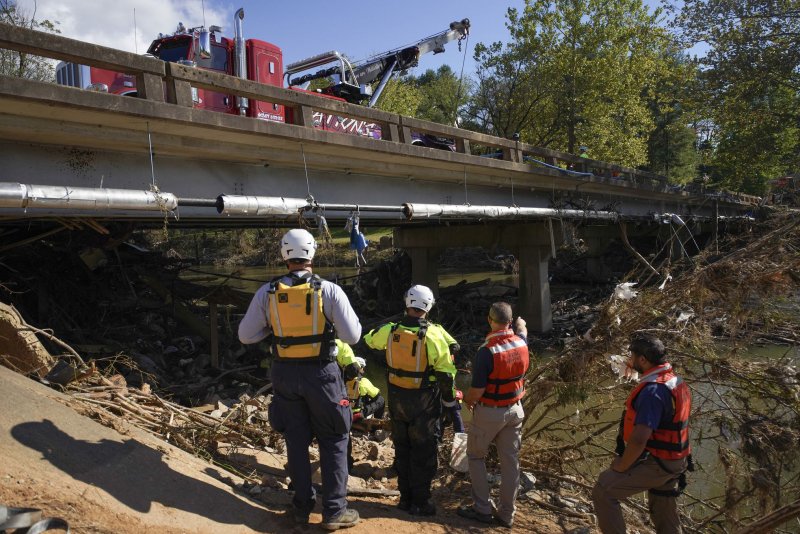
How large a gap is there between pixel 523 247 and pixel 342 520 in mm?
13238

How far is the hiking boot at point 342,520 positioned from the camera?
420cm

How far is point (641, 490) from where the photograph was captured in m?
4.40

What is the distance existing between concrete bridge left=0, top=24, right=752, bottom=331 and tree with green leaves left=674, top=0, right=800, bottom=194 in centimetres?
1274

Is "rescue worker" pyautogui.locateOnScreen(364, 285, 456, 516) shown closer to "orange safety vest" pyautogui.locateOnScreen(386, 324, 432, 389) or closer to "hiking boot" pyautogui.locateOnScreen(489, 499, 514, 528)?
"orange safety vest" pyautogui.locateOnScreen(386, 324, 432, 389)

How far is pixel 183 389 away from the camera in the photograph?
371 inches

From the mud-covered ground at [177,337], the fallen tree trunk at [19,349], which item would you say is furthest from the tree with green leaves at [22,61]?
the fallen tree trunk at [19,349]

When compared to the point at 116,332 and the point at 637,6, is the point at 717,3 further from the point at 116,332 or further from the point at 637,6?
the point at 116,332

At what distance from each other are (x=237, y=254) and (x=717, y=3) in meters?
30.4

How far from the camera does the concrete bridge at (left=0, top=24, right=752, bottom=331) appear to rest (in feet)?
18.6

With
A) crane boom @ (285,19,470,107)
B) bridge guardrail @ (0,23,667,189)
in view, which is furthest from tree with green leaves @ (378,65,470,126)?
bridge guardrail @ (0,23,667,189)

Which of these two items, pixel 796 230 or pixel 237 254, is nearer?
Answer: pixel 796 230

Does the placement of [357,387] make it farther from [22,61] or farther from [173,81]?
[22,61]

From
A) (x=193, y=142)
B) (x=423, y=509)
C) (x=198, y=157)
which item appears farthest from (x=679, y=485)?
(x=198, y=157)

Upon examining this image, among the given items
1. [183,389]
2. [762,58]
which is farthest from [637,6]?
[183,389]
